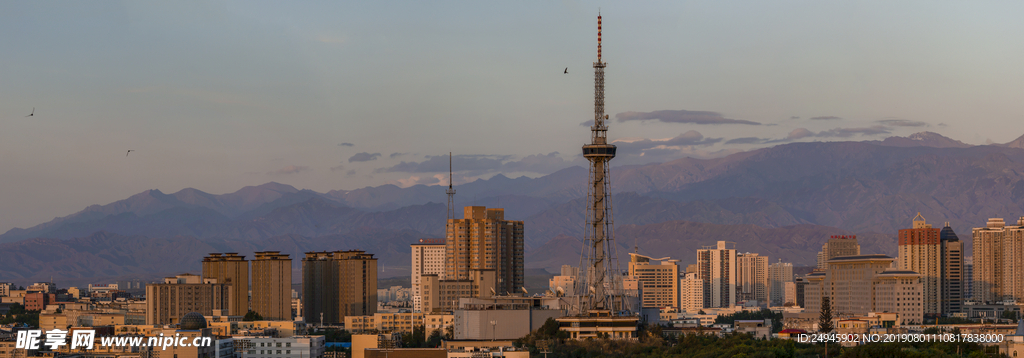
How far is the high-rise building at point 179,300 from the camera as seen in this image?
154 metres

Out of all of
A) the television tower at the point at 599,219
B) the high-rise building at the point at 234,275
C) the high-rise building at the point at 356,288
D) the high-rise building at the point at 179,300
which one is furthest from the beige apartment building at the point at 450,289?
the television tower at the point at 599,219

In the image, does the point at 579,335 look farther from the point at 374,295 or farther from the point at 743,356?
the point at 374,295

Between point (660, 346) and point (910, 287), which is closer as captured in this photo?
point (660, 346)

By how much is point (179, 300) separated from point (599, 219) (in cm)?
6703

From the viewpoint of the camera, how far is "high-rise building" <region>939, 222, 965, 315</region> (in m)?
189

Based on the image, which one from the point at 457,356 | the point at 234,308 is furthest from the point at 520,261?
the point at 457,356

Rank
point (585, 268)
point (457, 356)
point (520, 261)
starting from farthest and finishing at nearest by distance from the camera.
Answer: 1. point (520, 261)
2. point (585, 268)
3. point (457, 356)

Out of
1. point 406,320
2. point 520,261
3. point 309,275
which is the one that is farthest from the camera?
point 309,275

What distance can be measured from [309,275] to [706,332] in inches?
2717

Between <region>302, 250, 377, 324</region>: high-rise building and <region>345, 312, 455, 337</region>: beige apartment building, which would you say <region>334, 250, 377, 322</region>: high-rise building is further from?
<region>345, 312, 455, 337</region>: beige apartment building

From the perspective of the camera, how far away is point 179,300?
6142 inches

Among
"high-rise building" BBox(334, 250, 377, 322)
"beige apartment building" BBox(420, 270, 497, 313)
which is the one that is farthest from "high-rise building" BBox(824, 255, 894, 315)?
"high-rise building" BBox(334, 250, 377, 322)

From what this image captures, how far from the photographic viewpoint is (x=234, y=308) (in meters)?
163

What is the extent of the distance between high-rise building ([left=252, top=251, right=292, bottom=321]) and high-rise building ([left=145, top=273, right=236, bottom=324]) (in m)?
4.75
